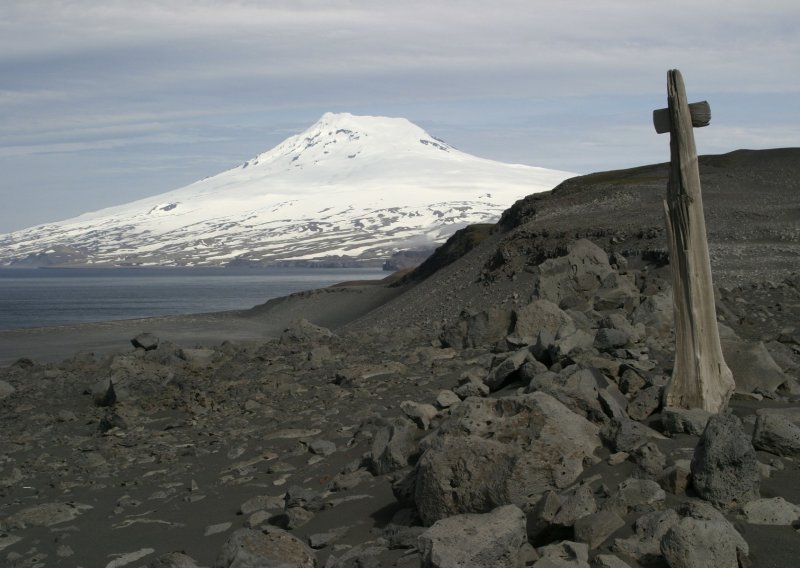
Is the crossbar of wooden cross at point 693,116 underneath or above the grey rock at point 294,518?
above

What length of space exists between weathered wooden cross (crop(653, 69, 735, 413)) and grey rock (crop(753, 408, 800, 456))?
3.77 feet

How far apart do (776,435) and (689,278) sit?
1978mm

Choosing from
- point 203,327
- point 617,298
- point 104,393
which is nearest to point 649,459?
point 617,298

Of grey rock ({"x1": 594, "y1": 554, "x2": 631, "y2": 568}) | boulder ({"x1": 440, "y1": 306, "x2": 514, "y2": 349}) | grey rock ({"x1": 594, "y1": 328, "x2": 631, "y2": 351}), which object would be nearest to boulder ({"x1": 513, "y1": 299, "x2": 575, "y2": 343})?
boulder ({"x1": 440, "y1": 306, "x2": 514, "y2": 349})

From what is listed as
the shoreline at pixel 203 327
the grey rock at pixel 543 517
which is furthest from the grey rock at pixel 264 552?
the shoreline at pixel 203 327

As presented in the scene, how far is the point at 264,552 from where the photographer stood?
23.9 feet

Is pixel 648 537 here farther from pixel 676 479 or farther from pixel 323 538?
pixel 323 538

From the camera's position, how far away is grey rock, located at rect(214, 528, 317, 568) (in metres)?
7.14

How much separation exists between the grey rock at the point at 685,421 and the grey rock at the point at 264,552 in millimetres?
3415

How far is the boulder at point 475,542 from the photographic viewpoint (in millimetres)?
6246

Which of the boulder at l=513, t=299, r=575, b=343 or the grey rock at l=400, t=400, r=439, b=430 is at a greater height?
the boulder at l=513, t=299, r=575, b=343

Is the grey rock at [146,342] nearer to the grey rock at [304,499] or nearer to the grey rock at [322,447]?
the grey rock at [322,447]

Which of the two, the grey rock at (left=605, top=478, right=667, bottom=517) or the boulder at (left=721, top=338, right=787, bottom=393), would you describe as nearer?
the grey rock at (left=605, top=478, right=667, bottom=517)

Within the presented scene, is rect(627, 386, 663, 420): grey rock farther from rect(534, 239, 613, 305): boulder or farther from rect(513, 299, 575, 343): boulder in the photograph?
rect(534, 239, 613, 305): boulder
